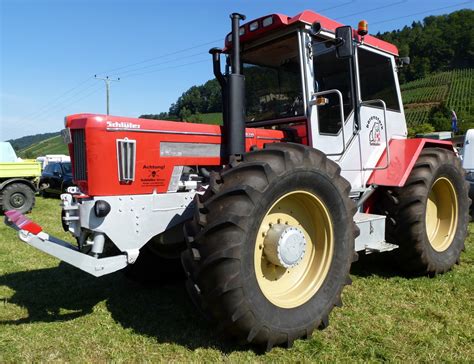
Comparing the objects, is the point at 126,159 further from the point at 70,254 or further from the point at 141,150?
the point at 70,254

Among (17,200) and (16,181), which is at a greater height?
(16,181)

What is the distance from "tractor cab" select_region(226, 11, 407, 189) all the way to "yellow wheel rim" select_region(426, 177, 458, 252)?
2.84 ft

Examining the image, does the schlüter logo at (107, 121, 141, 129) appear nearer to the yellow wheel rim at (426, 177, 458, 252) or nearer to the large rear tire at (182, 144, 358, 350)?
the large rear tire at (182, 144, 358, 350)

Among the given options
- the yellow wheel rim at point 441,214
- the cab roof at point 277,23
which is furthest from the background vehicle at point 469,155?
the cab roof at point 277,23

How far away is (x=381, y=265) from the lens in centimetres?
477

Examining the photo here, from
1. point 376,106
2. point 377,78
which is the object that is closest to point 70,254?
point 376,106

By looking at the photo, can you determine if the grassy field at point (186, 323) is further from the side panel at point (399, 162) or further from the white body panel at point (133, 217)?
the side panel at point (399, 162)

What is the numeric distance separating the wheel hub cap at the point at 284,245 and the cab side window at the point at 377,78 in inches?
78.2

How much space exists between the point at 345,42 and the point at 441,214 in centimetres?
253

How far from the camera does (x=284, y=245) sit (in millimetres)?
2893

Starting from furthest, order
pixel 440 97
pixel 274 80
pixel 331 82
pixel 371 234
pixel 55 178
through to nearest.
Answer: pixel 440 97 < pixel 55 178 < pixel 274 80 < pixel 331 82 < pixel 371 234

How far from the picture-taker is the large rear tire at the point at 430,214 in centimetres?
405

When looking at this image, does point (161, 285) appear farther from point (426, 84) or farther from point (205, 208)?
point (426, 84)

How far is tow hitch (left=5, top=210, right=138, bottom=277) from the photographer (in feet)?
9.06
